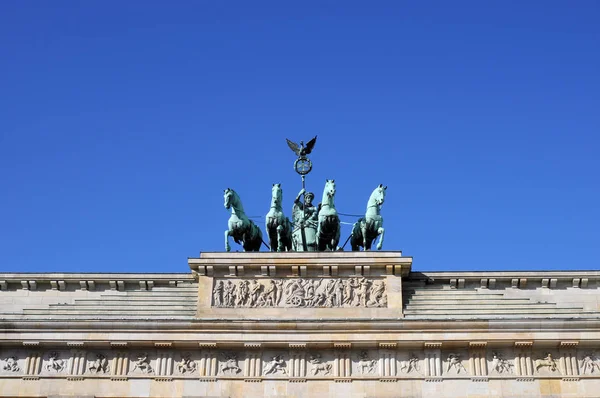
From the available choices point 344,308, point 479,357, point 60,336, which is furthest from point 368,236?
point 60,336

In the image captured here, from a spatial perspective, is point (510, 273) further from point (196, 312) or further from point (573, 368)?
point (196, 312)

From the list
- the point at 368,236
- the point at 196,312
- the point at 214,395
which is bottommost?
the point at 214,395

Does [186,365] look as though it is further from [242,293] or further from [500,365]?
[500,365]

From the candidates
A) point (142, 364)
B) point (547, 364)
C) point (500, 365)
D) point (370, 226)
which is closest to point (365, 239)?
point (370, 226)

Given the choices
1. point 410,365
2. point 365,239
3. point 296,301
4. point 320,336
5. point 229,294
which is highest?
point 365,239

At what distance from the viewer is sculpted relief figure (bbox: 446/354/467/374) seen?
28047 mm

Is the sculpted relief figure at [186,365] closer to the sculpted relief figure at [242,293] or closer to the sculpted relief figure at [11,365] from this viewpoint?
the sculpted relief figure at [242,293]

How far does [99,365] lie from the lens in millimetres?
28391

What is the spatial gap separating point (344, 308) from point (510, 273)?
466 centimetres

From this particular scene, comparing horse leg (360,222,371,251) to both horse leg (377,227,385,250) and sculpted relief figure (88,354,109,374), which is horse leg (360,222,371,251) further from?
sculpted relief figure (88,354,109,374)

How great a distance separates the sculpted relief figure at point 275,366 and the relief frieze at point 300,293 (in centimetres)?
158

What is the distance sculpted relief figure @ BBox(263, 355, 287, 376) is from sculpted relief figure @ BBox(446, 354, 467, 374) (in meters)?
4.28

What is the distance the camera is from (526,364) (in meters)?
28.0

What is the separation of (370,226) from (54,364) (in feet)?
30.9
